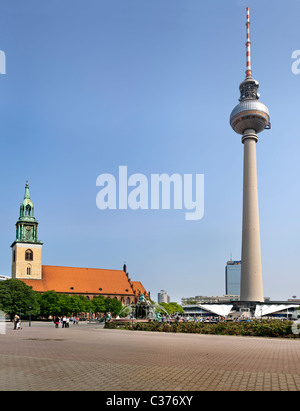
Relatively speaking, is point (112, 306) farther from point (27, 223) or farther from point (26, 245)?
point (27, 223)

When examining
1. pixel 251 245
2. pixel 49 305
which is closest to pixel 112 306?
pixel 49 305

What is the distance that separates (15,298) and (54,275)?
153ft

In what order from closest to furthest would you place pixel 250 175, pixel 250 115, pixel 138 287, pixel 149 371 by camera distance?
pixel 149 371, pixel 250 175, pixel 250 115, pixel 138 287

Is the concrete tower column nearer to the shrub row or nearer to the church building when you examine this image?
the church building

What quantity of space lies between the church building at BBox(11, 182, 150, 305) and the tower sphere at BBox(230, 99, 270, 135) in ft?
191

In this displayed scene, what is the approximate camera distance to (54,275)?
425ft

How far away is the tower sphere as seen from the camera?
117 metres

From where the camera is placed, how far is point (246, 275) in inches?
4257

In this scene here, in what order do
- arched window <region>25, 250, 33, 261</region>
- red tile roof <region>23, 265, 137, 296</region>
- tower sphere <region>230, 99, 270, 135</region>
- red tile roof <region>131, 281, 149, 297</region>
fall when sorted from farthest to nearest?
red tile roof <region>131, 281, 149, 297</region>
red tile roof <region>23, 265, 137, 296</region>
tower sphere <region>230, 99, 270, 135</region>
arched window <region>25, 250, 33, 261</region>

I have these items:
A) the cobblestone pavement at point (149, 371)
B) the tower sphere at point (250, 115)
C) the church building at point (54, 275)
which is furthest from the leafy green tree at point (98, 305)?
the cobblestone pavement at point (149, 371)

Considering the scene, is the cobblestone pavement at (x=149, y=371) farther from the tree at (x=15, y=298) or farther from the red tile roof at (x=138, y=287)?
the red tile roof at (x=138, y=287)

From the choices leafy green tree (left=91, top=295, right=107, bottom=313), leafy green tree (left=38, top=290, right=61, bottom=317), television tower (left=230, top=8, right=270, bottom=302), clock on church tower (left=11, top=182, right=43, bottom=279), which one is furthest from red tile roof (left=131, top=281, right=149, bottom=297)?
leafy green tree (left=38, top=290, right=61, bottom=317)
